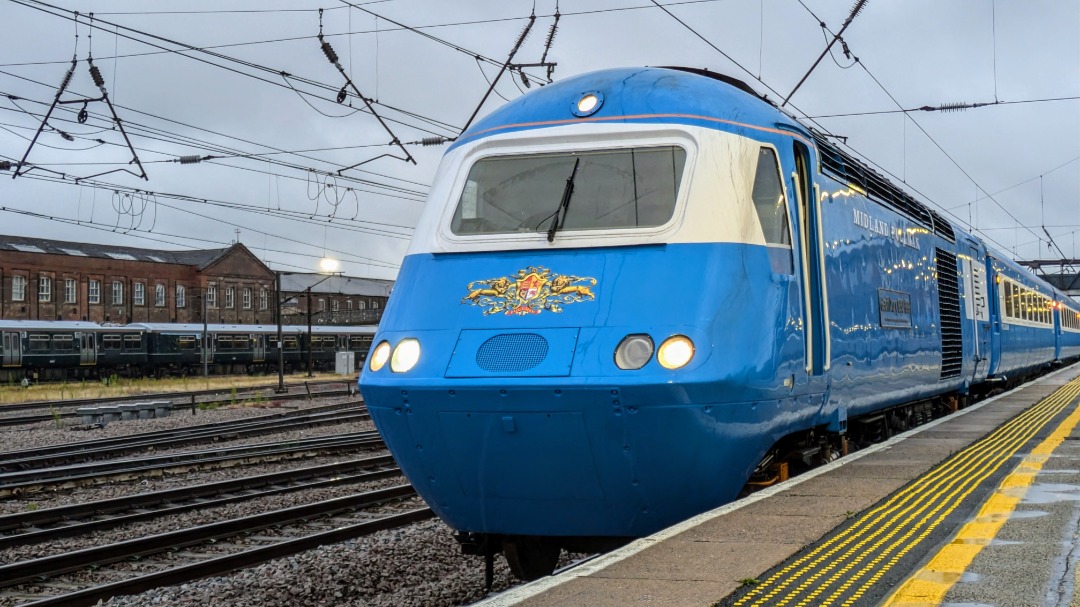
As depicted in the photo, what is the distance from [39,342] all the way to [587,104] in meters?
49.7

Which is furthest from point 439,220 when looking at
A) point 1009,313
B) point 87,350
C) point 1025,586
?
point 87,350

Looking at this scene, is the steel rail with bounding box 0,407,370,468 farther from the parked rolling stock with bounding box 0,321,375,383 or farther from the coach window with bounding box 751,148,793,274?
the parked rolling stock with bounding box 0,321,375,383

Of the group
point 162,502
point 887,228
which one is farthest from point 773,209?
point 162,502

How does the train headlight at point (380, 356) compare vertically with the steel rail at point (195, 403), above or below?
above

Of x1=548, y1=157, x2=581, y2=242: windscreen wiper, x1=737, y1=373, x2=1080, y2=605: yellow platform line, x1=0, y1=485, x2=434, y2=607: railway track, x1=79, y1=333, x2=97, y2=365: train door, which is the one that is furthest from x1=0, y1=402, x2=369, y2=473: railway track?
x1=79, y1=333, x2=97, y2=365: train door

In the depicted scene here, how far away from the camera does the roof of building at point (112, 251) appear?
217 ft

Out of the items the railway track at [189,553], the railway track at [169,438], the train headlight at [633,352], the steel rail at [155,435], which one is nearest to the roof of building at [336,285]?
the steel rail at [155,435]

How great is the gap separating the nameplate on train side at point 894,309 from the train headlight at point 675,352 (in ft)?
14.9

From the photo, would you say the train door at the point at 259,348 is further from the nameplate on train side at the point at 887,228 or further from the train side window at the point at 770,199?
the train side window at the point at 770,199

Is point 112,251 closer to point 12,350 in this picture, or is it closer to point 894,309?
point 12,350

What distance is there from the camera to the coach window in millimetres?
7168

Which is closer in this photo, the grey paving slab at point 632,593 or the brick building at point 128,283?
the grey paving slab at point 632,593

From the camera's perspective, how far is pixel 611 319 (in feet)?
20.2

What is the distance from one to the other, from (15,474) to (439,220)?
1146cm
